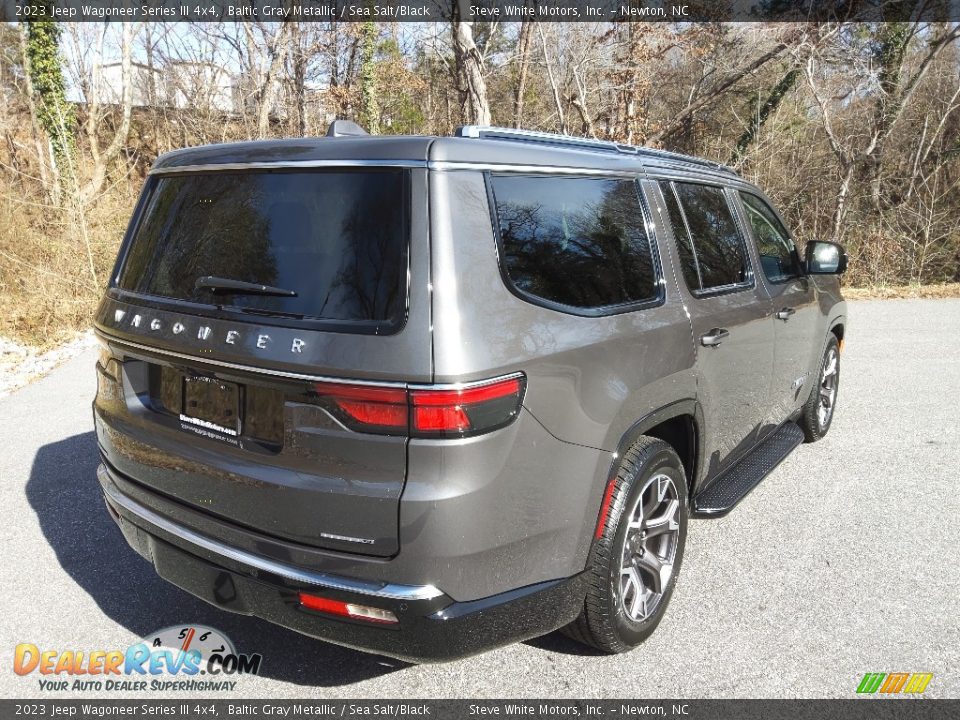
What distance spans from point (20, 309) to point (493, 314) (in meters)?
10.4

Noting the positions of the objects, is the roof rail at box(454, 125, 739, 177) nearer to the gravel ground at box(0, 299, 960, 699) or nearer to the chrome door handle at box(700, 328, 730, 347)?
the chrome door handle at box(700, 328, 730, 347)

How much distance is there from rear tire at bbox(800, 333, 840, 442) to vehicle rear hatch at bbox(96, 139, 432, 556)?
3861mm

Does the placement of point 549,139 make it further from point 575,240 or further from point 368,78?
point 368,78

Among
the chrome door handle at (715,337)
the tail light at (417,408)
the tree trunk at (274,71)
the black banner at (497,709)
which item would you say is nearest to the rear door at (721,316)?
the chrome door handle at (715,337)

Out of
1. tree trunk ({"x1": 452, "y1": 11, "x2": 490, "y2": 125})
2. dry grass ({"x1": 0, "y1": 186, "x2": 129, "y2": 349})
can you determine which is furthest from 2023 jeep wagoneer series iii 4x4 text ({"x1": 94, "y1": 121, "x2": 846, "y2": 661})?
tree trunk ({"x1": 452, "y1": 11, "x2": 490, "y2": 125})

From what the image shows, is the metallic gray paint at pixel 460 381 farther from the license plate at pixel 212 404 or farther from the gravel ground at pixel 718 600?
the gravel ground at pixel 718 600

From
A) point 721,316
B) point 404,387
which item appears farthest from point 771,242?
point 404,387

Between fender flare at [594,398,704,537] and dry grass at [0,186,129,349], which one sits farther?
dry grass at [0,186,129,349]

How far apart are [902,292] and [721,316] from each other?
1179cm

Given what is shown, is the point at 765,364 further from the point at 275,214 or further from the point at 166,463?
the point at 166,463

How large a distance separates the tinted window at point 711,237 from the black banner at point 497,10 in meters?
9.12

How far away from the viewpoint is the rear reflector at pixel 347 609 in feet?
6.84

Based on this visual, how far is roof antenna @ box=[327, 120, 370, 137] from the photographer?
2.54 metres

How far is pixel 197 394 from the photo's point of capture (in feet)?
7.80
